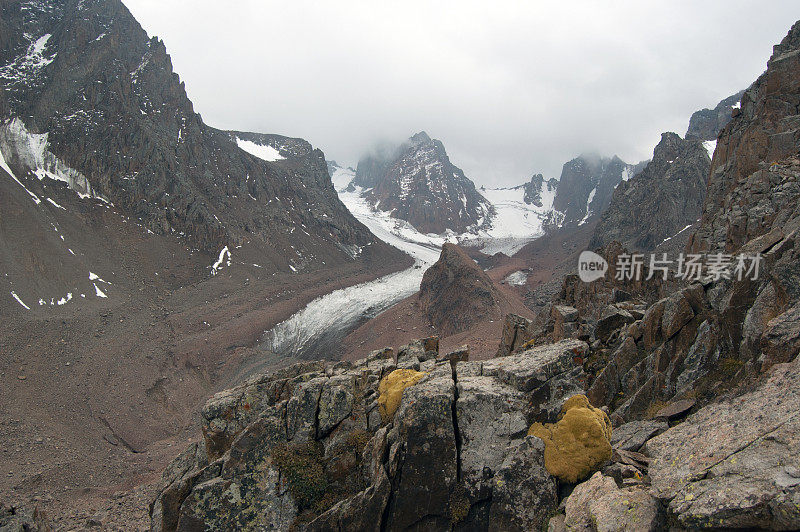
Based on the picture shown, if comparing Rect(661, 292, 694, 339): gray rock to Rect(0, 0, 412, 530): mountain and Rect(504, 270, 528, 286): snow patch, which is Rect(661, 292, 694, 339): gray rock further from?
Rect(504, 270, 528, 286): snow patch

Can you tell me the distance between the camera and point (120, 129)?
3211 inches

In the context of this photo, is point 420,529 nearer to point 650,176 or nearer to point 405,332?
point 405,332

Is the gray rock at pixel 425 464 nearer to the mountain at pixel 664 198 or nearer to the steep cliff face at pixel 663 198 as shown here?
the mountain at pixel 664 198

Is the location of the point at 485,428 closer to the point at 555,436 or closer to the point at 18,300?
the point at 555,436

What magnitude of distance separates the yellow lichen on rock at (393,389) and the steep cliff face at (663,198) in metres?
90.6

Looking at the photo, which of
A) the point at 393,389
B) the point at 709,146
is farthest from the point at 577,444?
the point at 709,146

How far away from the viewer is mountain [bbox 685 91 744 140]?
124 metres

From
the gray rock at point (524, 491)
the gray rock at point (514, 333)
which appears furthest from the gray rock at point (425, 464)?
the gray rock at point (514, 333)

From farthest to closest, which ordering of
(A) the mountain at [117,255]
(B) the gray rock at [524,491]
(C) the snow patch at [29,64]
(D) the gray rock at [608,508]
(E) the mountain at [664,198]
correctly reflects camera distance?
1. (E) the mountain at [664,198]
2. (C) the snow patch at [29,64]
3. (A) the mountain at [117,255]
4. (B) the gray rock at [524,491]
5. (D) the gray rock at [608,508]

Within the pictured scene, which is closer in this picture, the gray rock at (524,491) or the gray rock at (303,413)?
the gray rock at (524,491)

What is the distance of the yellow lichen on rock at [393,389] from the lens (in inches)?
529

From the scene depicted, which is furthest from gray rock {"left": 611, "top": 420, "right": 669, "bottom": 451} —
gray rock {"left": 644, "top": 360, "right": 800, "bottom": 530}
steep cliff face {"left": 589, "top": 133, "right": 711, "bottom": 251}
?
steep cliff face {"left": 589, "top": 133, "right": 711, "bottom": 251}

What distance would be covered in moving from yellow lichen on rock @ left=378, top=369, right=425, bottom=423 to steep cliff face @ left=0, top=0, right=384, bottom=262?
258ft

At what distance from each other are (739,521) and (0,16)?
113945 millimetres
